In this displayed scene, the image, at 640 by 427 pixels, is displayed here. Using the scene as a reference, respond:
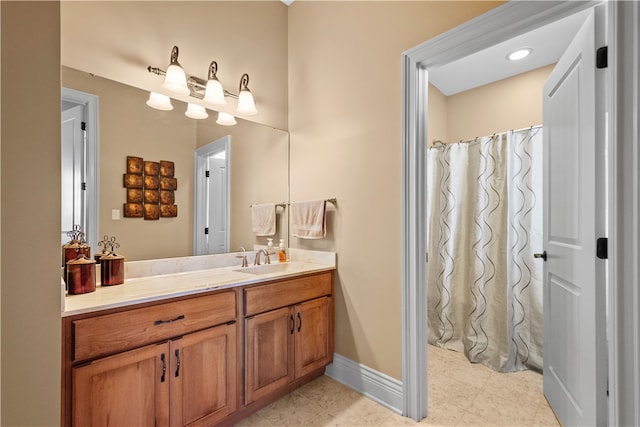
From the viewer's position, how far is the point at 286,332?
185 centimetres

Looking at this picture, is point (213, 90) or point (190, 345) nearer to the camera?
point (190, 345)

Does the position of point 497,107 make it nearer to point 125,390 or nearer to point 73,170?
point 73,170

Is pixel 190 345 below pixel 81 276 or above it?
below

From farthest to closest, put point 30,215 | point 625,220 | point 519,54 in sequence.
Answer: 1. point 519,54
2. point 625,220
3. point 30,215

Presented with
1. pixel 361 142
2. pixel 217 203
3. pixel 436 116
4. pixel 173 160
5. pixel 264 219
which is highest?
pixel 436 116

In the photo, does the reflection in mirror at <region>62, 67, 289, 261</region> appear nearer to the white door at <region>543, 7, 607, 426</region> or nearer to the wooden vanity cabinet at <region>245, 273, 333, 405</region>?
the wooden vanity cabinet at <region>245, 273, 333, 405</region>

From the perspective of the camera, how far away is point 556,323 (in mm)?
1706

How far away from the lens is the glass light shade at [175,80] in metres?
1.77

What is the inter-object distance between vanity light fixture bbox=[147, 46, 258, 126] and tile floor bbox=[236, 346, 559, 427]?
74.4 inches

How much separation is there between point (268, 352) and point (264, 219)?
995 mm

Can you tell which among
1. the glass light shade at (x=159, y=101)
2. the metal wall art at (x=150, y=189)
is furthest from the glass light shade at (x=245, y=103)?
the metal wall art at (x=150, y=189)

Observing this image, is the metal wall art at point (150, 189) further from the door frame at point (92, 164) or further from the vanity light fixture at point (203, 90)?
the vanity light fixture at point (203, 90)

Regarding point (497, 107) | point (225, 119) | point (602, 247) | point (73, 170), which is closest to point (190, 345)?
point (73, 170)

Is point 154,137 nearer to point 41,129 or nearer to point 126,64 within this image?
point 126,64
